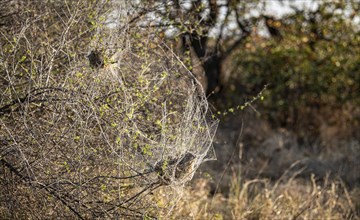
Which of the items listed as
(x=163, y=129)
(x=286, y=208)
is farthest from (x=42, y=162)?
(x=286, y=208)

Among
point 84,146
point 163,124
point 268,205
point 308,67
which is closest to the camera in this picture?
point 163,124

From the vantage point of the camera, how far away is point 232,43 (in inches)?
419

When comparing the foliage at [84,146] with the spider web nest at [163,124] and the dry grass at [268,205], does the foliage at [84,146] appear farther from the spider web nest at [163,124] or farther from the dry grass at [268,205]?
the dry grass at [268,205]

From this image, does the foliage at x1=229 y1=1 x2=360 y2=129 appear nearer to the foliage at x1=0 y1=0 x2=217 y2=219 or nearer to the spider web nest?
the spider web nest

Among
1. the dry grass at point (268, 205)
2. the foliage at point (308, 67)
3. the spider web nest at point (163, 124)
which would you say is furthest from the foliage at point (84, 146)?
the foliage at point (308, 67)

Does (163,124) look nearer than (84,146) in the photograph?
Yes

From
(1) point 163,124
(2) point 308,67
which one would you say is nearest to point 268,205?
(1) point 163,124

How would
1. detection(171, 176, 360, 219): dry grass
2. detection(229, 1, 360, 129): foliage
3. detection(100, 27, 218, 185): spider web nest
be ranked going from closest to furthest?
1. detection(100, 27, 218, 185): spider web nest
2. detection(171, 176, 360, 219): dry grass
3. detection(229, 1, 360, 129): foliage

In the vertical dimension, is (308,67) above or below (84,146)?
below

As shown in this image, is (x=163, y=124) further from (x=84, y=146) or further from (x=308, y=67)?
(x=308, y=67)

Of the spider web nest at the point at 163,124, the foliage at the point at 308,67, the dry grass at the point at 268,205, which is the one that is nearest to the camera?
the spider web nest at the point at 163,124

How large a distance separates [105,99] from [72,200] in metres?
0.67

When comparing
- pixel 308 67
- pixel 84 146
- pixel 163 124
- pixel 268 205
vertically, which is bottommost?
pixel 308 67

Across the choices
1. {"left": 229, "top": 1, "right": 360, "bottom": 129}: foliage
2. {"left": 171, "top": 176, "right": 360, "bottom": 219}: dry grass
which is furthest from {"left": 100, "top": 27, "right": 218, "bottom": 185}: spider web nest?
{"left": 229, "top": 1, "right": 360, "bottom": 129}: foliage
